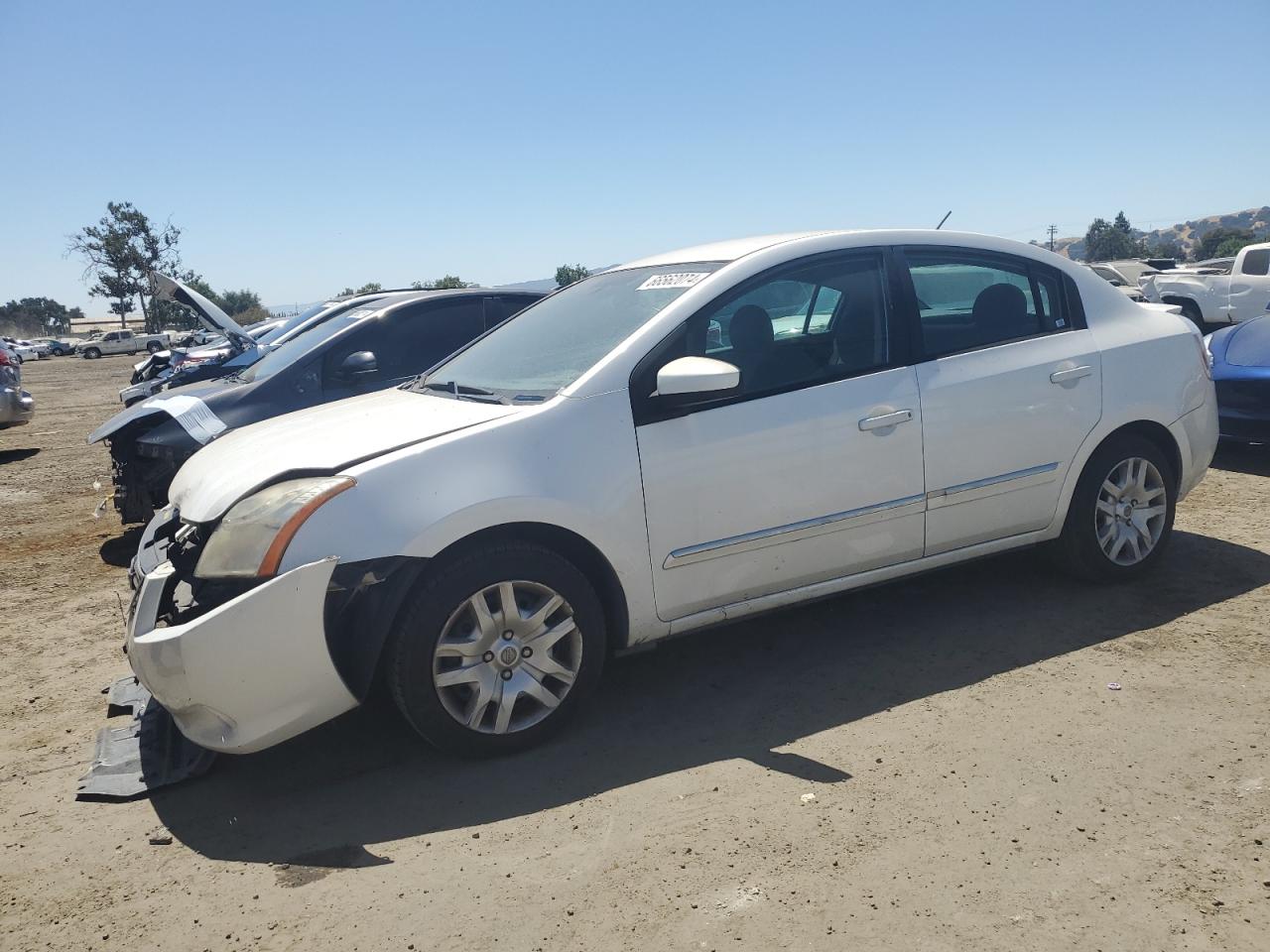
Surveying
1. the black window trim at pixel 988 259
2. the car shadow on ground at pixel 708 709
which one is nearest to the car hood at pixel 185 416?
the car shadow on ground at pixel 708 709

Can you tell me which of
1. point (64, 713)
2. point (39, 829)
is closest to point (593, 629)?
point (39, 829)

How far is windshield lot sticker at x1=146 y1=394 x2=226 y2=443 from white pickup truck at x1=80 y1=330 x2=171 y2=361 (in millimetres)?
54881

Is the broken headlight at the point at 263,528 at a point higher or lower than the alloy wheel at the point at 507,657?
higher

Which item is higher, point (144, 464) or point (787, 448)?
point (787, 448)

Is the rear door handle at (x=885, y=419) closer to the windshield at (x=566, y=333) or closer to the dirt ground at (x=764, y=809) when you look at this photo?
the windshield at (x=566, y=333)

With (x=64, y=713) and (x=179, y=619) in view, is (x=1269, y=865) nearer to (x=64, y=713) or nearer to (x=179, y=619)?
(x=179, y=619)

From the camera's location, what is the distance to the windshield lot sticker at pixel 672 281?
393 centimetres

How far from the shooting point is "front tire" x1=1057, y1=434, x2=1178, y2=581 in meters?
4.58

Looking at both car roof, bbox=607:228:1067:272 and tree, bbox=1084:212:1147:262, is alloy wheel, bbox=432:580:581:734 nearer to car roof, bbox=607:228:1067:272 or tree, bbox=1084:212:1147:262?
car roof, bbox=607:228:1067:272

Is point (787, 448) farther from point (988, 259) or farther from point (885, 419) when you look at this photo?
point (988, 259)

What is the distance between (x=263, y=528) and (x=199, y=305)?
566 centimetres

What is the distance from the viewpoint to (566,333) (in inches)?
163

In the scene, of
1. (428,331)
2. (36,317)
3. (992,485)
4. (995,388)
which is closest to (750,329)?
(995,388)

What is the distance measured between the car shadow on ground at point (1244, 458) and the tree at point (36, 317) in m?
93.3
